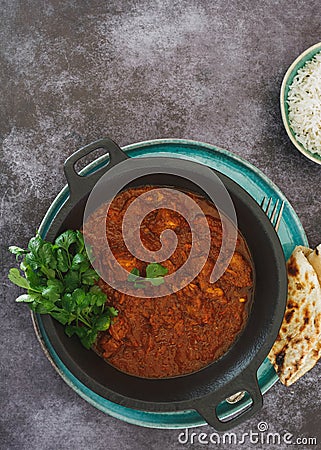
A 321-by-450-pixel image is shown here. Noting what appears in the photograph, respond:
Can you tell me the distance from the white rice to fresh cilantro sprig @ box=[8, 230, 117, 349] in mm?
1070

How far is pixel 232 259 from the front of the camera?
2.22 m

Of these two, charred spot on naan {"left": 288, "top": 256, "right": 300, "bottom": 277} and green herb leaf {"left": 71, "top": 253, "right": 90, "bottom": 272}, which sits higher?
green herb leaf {"left": 71, "top": 253, "right": 90, "bottom": 272}

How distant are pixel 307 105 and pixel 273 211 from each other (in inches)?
19.1

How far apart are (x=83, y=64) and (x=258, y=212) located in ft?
3.68

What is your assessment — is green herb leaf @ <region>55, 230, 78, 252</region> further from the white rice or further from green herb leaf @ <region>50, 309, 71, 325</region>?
the white rice

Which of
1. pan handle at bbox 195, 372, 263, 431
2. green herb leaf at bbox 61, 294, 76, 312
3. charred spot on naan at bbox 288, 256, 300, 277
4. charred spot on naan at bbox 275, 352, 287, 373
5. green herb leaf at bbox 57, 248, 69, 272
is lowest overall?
charred spot on naan at bbox 275, 352, 287, 373

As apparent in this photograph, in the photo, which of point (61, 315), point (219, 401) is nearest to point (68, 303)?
point (61, 315)

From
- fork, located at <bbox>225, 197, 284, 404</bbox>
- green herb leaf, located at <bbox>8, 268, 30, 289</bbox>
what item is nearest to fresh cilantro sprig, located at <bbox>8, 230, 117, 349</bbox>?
green herb leaf, located at <bbox>8, 268, 30, 289</bbox>

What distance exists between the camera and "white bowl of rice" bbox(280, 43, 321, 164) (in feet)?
8.22

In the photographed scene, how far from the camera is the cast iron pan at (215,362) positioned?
6.83ft

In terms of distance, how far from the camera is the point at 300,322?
236cm

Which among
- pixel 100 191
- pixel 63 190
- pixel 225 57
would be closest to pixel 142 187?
pixel 100 191

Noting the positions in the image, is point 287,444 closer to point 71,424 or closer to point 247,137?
point 71,424

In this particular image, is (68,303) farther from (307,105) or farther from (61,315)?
(307,105)
